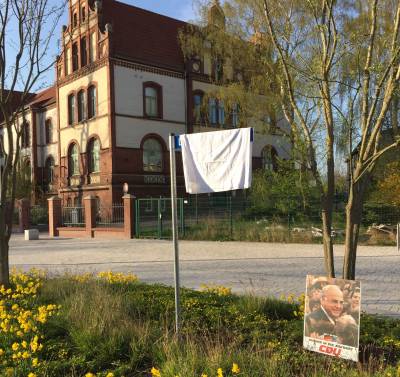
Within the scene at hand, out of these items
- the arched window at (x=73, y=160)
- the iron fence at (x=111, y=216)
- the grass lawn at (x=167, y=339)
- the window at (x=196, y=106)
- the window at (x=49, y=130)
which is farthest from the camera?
the window at (x=49, y=130)

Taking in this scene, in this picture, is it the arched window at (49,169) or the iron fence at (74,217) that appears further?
the arched window at (49,169)

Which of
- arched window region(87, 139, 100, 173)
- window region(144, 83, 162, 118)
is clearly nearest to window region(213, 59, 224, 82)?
window region(144, 83, 162, 118)

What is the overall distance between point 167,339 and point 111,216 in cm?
2157

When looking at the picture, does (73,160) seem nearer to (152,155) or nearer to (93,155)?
(93,155)

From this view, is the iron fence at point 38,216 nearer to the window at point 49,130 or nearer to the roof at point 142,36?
the window at point 49,130

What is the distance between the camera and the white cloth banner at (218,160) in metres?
4.33

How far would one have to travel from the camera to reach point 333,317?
13.1ft

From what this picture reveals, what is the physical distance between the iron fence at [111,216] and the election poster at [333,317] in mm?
18671

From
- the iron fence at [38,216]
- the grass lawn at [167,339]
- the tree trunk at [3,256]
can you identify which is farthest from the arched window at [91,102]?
the grass lawn at [167,339]

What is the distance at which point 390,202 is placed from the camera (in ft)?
56.9

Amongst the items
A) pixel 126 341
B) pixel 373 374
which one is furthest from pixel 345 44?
pixel 126 341

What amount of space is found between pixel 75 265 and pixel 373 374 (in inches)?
408

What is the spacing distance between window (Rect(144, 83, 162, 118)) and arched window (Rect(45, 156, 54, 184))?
10.9 m

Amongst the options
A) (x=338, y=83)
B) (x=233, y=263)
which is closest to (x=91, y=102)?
(x=233, y=263)
